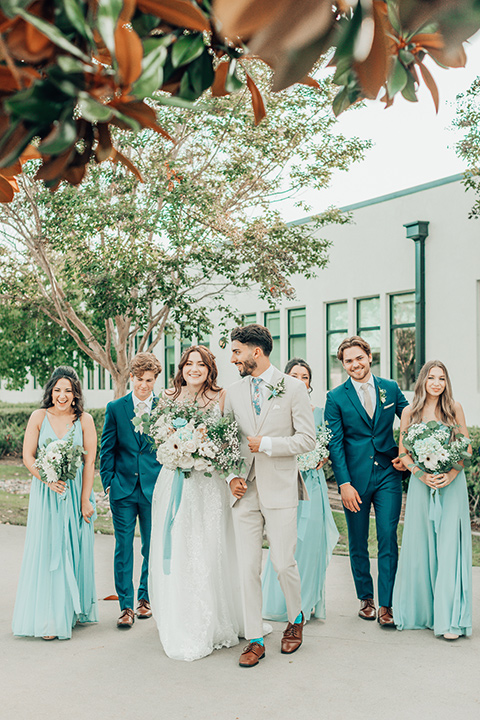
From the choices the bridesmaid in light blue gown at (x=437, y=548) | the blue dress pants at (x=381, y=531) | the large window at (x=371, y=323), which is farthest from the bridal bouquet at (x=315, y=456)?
the large window at (x=371, y=323)

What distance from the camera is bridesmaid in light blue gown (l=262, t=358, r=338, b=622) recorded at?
641 centimetres

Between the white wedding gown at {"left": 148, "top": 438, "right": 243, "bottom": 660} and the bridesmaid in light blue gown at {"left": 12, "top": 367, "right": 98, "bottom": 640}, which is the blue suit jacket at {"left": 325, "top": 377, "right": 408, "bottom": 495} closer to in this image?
the white wedding gown at {"left": 148, "top": 438, "right": 243, "bottom": 660}

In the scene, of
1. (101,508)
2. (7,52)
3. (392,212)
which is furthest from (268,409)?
(392,212)

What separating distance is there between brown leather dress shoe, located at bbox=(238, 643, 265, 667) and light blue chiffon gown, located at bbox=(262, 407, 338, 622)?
1.04m

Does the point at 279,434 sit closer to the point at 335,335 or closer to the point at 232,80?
the point at 232,80

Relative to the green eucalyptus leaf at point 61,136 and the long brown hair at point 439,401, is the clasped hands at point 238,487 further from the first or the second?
the green eucalyptus leaf at point 61,136

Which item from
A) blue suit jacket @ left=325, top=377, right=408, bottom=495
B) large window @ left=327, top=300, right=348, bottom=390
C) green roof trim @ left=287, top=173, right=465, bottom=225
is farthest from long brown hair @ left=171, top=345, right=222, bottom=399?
large window @ left=327, top=300, right=348, bottom=390

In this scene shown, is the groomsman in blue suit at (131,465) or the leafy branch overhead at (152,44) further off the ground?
the leafy branch overhead at (152,44)

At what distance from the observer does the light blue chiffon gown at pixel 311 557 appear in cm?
641

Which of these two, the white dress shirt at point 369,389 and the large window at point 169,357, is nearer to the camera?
the white dress shirt at point 369,389

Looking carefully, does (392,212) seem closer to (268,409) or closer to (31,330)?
(31,330)

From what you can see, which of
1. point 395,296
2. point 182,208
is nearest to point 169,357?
point 395,296

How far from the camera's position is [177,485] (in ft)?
19.2

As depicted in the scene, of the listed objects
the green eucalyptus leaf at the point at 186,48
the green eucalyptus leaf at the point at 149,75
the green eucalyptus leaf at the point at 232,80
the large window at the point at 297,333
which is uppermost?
the large window at the point at 297,333
